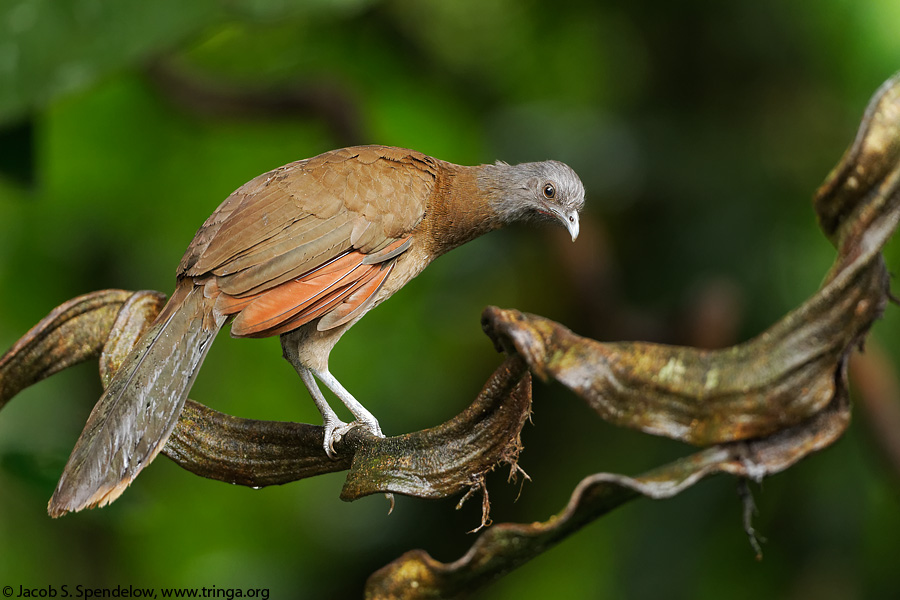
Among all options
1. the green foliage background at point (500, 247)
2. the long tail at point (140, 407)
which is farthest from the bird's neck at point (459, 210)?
the green foliage background at point (500, 247)

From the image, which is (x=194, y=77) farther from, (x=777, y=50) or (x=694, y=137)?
(x=777, y=50)

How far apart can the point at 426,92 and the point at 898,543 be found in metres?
3.02

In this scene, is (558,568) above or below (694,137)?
below

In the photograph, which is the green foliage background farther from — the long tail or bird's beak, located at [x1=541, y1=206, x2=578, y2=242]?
the long tail

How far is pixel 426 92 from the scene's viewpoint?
15.9ft

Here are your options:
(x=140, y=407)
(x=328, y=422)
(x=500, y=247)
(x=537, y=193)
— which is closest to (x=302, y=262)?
(x=328, y=422)

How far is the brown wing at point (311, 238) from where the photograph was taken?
7.64 feet

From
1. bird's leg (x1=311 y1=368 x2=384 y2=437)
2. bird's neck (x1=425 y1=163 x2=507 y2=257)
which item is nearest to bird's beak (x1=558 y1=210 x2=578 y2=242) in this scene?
bird's neck (x1=425 y1=163 x2=507 y2=257)

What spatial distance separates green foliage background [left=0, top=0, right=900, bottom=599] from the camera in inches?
164

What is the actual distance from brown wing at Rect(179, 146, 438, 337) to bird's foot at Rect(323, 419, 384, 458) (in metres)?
0.26

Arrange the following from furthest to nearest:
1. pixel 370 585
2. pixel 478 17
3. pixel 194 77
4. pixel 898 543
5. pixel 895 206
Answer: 1. pixel 478 17
2. pixel 194 77
3. pixel 898 543
4. pixel 370 585
5. pixel 895 206

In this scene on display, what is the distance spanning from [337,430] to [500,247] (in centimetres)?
281

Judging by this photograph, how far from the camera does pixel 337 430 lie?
2371 mm

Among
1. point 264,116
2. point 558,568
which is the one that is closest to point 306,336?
point 264,116
